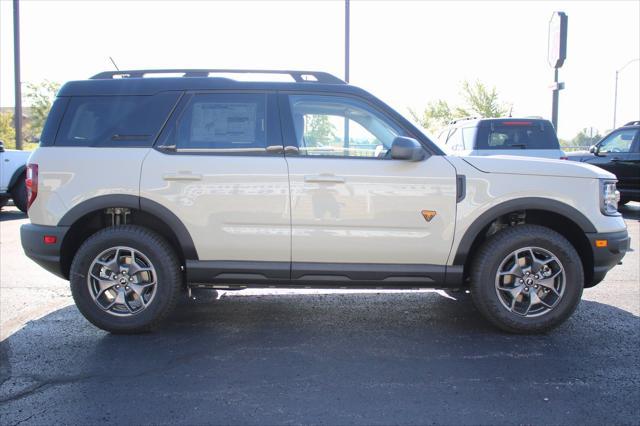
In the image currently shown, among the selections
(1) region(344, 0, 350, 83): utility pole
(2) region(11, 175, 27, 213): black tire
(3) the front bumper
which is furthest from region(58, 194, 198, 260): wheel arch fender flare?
(1) region(344, 0, 350, 83): utility pole

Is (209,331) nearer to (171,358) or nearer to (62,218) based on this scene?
(171,358)

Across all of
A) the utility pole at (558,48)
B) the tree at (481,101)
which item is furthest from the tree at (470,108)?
the utility pole at (558,48)

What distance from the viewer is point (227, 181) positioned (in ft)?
13.5

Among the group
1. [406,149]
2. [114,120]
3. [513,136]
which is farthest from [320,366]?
[513,136]

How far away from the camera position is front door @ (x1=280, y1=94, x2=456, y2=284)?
409 centimetres

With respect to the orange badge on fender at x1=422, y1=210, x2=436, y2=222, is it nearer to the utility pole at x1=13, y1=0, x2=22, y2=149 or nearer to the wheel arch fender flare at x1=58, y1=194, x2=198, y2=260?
the wheel arch fender flare at x1=58, y1=194, x2=198, y2=260

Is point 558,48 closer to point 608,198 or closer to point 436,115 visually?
point 608,198

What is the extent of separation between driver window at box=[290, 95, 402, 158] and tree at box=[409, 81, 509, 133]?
33.8 metres

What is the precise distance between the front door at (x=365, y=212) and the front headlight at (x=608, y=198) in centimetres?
121

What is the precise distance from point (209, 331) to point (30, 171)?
195 centimetres

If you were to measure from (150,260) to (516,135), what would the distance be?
769 centimetres

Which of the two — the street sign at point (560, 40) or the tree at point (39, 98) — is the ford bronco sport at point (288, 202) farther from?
the tree at point (39, 98)

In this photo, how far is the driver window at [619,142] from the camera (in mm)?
11578

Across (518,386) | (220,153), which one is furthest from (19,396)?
(518,386)
